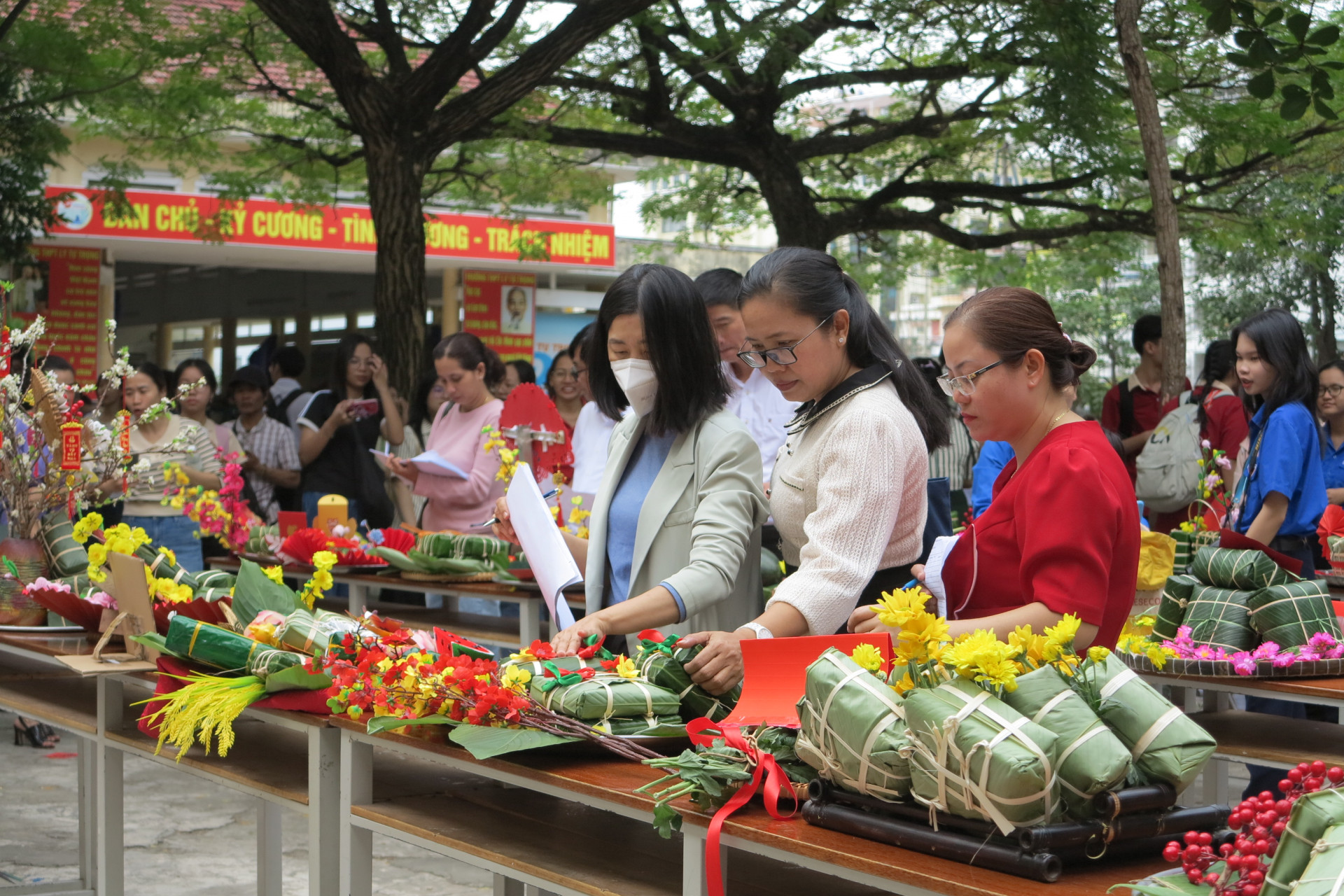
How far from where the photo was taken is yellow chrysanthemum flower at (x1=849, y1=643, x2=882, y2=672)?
1608 mm

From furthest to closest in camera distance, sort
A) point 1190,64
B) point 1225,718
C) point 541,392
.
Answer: point 1190,64
point 541,392
point 1225,718

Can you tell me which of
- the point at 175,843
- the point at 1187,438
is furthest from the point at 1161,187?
the point at 175,843

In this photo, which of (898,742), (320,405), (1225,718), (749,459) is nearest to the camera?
(898,742)

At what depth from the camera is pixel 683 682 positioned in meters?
2.03

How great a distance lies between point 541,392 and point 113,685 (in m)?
1.67

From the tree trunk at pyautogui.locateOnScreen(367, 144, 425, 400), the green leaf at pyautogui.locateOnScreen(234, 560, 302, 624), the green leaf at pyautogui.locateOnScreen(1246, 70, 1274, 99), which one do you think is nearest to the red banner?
the tree trunk at pyautogui.locateOnScreen(367, 144, 425, 400)

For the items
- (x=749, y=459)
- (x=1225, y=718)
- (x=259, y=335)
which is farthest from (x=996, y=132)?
(x=259, y=335)

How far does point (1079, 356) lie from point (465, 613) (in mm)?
3878

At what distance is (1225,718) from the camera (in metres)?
3.45

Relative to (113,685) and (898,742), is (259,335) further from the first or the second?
(898,742)

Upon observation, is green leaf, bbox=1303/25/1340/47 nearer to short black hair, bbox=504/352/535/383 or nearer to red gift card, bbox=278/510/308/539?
red gift card, bbox=278/510/308/539

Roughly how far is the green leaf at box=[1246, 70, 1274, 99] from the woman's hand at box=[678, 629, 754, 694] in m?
3.02

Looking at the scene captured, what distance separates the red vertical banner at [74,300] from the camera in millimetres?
13445

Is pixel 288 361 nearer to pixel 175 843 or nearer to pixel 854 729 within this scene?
pixel 175 843
